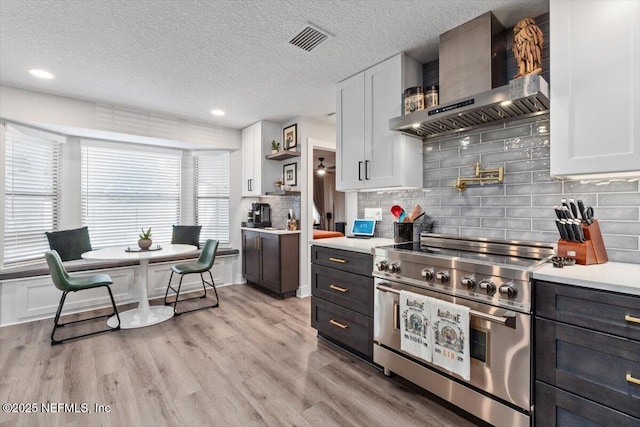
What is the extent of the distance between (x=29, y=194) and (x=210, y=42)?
2.93 meters

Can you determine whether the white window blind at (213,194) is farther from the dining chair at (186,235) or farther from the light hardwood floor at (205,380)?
the light hardwood floor at (205,380)

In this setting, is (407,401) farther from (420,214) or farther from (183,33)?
(183,33)

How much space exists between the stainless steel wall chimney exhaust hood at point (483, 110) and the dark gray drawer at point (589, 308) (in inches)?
40.1

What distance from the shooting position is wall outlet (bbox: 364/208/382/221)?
116 inches

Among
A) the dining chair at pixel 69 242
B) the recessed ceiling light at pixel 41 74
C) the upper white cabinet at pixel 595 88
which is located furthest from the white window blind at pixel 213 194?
the upper white cabinet at pixel 595 88

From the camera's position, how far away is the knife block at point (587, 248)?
1.58m

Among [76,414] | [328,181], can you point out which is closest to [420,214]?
[76,414]

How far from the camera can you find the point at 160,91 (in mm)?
3227

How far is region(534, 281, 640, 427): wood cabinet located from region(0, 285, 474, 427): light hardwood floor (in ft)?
1.86

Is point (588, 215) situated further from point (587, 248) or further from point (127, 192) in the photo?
point (127, 192)

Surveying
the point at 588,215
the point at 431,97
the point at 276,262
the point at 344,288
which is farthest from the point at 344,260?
the point at 276,262

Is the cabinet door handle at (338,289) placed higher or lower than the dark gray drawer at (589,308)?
lower

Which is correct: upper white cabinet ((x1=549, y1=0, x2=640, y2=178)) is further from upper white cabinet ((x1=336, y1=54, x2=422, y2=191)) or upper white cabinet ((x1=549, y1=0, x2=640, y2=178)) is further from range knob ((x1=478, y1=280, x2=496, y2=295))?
upper white cabinet ((x1=336, y1=54, x2=422, y2=191))

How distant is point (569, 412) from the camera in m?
1.37
